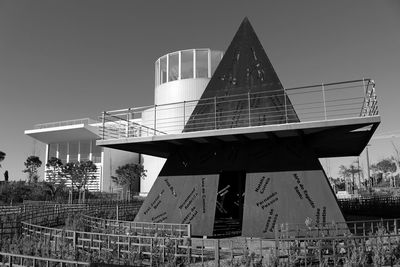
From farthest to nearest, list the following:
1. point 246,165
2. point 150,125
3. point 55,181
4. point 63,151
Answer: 1. point 63,151
2. point 55,181
3. point 150,125
4. point 246,165

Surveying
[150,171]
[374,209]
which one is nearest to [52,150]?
[150,171]

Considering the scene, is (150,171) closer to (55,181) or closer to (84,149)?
(55,181)

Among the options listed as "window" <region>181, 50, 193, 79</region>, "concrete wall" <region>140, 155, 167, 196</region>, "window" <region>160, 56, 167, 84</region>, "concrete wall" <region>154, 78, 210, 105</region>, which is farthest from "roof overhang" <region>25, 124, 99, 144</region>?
"window" <region>181, 50, 193, 79</region>

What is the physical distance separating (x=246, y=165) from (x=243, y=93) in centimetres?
302

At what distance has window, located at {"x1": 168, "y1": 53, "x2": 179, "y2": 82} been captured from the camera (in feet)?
170

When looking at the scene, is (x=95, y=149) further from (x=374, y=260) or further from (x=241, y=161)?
(x=374, y=260)

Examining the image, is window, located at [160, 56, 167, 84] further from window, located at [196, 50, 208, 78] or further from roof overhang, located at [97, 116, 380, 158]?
roof overhang, located at [97, 116, 380, 158]

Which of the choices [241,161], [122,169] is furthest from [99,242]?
[122,169]

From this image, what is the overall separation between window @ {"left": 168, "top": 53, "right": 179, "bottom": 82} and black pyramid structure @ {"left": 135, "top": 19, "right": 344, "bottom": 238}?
36.6m

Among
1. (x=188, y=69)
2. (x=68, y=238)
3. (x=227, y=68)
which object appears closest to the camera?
(x=68, y=238)

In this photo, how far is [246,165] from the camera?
1400 cm

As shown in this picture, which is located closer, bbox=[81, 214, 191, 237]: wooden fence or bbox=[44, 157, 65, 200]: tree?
bbox=[81, 214, 191, 237]: wooden fence

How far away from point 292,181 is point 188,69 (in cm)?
4167

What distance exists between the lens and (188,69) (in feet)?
173
